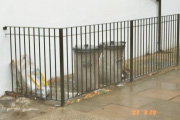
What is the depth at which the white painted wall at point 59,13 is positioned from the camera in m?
7.60

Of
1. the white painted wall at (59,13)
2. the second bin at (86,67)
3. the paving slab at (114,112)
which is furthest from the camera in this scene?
the second bin at (86,67)

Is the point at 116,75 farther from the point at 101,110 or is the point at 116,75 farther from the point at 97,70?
the point at 101,110

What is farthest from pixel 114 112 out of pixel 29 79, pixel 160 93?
pixel 29 79

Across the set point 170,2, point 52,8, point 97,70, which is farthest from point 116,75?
point 170,2

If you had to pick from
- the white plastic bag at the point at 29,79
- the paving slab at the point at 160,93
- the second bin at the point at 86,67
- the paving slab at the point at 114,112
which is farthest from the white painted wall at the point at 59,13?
the paving slab at the point at 160,93

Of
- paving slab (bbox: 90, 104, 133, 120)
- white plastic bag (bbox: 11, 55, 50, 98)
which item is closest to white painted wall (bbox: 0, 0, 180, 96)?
white plastic bag (bbox: 11, 55, 50, 98)

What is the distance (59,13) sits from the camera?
9.07 meters

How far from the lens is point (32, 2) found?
323 inches

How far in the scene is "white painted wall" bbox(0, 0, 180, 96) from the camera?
7.60 m
